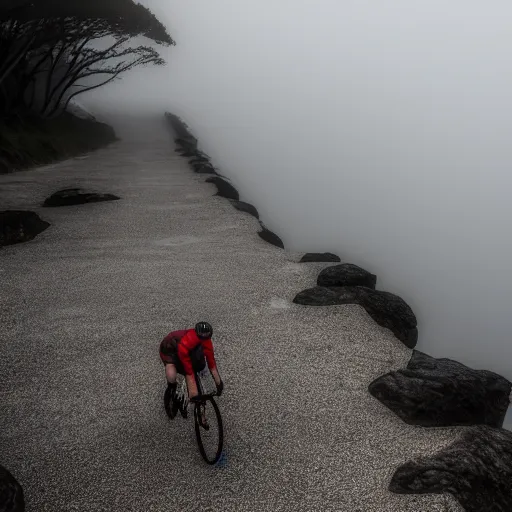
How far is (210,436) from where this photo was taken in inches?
262

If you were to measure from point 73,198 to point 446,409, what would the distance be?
17.1 metres

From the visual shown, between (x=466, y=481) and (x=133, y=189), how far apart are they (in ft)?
68.8

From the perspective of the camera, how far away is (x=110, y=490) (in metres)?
5.88

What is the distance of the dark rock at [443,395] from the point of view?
737cm

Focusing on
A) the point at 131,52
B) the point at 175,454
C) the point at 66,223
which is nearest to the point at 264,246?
the point at 66,223

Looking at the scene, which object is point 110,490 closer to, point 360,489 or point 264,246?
point 360,489

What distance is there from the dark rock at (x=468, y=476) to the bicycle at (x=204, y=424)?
7.16ft

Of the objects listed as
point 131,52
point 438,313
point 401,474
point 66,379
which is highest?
point 131,52

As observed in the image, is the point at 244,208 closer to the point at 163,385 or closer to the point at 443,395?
the point at 163,385

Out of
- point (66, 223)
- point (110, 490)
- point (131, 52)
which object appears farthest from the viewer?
point (131, 52)

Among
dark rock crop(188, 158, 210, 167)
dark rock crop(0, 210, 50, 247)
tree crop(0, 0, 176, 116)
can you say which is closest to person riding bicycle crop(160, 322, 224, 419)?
dark rock crop(0, 210, 50, 247)

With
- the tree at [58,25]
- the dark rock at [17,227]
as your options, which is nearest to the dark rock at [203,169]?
the tree at [58,25]

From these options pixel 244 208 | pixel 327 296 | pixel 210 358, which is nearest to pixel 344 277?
pixel 327 296

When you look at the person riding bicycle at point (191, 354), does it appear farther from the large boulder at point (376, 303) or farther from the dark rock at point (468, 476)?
the large boulder at point (376, 303)
